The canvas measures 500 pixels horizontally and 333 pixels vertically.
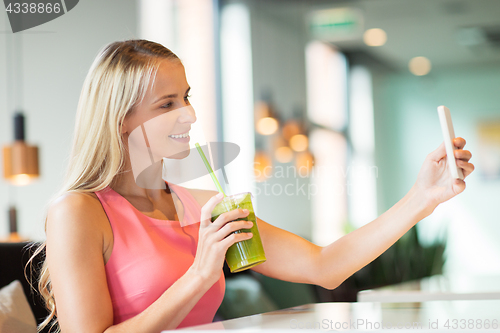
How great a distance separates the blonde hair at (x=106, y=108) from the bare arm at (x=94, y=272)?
0.24 feet

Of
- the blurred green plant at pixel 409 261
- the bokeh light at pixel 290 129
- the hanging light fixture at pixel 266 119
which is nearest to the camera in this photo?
the blurred green plant at pixel 409 261

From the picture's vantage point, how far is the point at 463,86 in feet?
18.6

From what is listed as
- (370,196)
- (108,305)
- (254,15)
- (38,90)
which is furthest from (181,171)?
(370,196)

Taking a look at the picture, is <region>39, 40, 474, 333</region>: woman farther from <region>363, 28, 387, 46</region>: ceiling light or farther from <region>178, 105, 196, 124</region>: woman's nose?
<region>363, 28, 387, 46</region>: ceiling light

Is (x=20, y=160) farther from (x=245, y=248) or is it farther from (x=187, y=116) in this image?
(x=245, y=248)

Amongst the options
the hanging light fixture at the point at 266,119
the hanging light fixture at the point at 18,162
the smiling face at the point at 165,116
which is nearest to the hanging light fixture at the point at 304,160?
the hanging light fixture at the point at 266,119

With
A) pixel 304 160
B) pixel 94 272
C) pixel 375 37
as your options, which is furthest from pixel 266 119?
pixel 94 272

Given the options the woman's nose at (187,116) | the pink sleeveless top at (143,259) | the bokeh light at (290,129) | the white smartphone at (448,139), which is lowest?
the pink sleeveless top at (143,259)

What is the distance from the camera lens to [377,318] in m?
0.79

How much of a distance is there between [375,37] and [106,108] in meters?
4.97

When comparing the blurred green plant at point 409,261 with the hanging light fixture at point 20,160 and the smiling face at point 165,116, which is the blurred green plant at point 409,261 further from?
the smiling face at point 165,116

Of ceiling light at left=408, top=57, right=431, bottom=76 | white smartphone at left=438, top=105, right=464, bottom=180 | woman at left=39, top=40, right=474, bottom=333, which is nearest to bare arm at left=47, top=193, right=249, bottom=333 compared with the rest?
woman at left=39, top=40, right=474, bottom=333

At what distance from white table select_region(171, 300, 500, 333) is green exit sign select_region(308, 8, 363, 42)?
468cm

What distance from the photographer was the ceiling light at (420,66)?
5680mm
